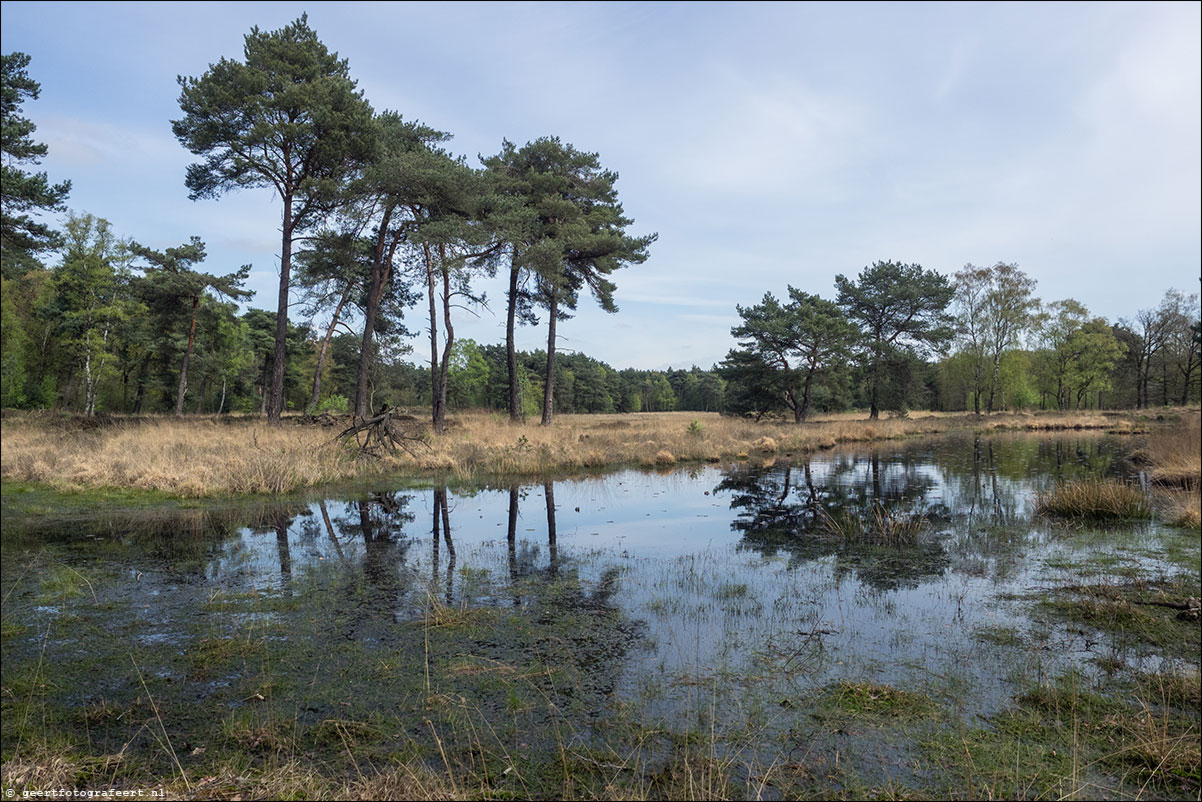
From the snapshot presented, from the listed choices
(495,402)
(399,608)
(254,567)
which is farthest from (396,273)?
(495,402)

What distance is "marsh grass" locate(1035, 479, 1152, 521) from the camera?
10211 mm

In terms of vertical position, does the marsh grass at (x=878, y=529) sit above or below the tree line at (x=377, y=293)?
below

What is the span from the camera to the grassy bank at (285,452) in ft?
9.40

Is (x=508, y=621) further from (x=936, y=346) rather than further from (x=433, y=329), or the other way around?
(x=936, y=346)

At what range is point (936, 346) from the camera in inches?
1800

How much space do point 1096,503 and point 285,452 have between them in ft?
54.0

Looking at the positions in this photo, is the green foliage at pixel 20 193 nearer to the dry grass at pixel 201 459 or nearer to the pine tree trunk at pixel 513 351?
the dry grass at pixel 201 459

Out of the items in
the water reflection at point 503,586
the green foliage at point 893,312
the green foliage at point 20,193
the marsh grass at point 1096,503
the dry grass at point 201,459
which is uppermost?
the green foliage at point 893,312

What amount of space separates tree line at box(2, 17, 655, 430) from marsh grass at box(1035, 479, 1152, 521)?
1319 centimetres

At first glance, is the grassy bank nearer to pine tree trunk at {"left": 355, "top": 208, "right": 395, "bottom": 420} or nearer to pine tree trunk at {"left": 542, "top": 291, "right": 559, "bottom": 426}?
pine tree trunk at {"left": 355, "top": 208, "right": 395, "bottom": 420}

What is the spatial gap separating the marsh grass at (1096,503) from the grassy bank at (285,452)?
11.4 m

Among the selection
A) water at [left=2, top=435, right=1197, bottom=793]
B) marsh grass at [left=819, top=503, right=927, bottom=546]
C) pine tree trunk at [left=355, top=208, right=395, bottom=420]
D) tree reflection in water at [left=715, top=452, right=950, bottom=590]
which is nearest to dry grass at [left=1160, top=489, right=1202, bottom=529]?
water at [left=2, top=435, right=1197, bottom=793]

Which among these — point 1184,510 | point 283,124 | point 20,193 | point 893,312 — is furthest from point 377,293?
point 893,312

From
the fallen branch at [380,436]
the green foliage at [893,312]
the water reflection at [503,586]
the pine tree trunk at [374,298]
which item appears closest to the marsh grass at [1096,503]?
the water reflection at [503,586]
